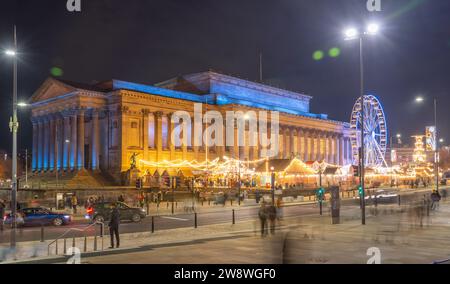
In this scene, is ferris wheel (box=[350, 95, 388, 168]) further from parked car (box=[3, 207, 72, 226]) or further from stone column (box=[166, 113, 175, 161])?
parked car (box=[3, 207, 72, 226])

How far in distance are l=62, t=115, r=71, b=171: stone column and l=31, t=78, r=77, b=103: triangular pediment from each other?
4217mm

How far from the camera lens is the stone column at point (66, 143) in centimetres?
7581

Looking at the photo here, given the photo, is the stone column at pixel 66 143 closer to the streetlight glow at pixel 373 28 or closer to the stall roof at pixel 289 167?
the stall roof at pixel 289 167

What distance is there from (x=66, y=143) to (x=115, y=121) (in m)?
8.53

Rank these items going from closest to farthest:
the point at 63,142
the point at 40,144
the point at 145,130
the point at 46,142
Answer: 1. the point at 145,130
2. the point at 63,142
3. the point at 46,142
4. the point at 40,144

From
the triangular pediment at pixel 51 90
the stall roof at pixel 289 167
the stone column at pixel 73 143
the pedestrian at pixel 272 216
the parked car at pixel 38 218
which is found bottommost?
the parked car at pixel 38 218

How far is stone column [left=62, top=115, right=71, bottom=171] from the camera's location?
75.8 m

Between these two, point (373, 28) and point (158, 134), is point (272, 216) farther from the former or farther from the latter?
point (158, 134)

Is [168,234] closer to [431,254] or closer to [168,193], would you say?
[431,254]

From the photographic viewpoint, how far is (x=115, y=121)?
76.4 metres

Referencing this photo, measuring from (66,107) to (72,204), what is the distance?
3657 centimetres

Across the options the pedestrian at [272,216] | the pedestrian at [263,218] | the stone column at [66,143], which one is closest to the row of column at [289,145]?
the stone column at [66,143]

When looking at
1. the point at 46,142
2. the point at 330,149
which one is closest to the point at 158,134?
the point at 46,142
